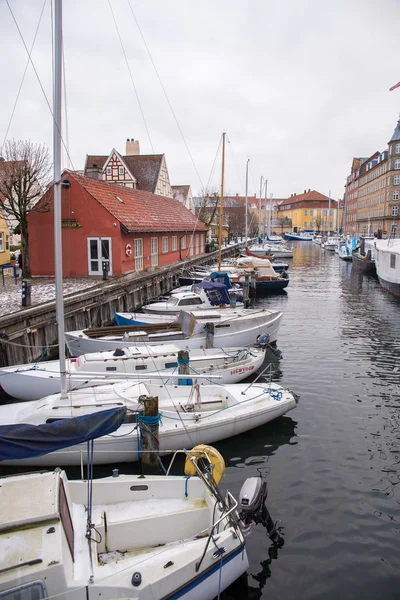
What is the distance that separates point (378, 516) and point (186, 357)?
6.90 metres

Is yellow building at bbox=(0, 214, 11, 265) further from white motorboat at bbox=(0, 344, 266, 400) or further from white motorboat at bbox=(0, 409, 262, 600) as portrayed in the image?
white motorboat at bbox=(0, 409, 262, 600)

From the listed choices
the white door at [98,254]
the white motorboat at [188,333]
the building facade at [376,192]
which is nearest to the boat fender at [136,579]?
the white motorboat at [188,333]

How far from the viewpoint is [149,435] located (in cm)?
1000

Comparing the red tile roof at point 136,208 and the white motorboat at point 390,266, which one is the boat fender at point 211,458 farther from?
the white motorboat at point 390,266

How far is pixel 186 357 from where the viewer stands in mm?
13898

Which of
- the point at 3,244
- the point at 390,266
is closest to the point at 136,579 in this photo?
the point at 3,244

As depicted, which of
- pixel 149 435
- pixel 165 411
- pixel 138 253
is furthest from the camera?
pixel 138 253

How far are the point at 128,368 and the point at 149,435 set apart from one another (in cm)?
470

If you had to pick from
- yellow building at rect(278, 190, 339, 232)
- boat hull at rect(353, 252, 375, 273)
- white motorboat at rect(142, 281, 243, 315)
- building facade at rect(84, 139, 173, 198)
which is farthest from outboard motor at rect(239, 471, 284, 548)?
yellow building at rect(278, 190, 339, 232)

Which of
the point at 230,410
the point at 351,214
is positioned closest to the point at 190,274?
the point at 230,410

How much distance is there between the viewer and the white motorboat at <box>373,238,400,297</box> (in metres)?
36.4

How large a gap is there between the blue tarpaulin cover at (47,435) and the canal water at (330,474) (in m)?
3.51

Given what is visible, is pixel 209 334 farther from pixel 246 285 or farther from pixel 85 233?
pixel 246 285

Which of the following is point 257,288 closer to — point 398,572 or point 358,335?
point 358,335
